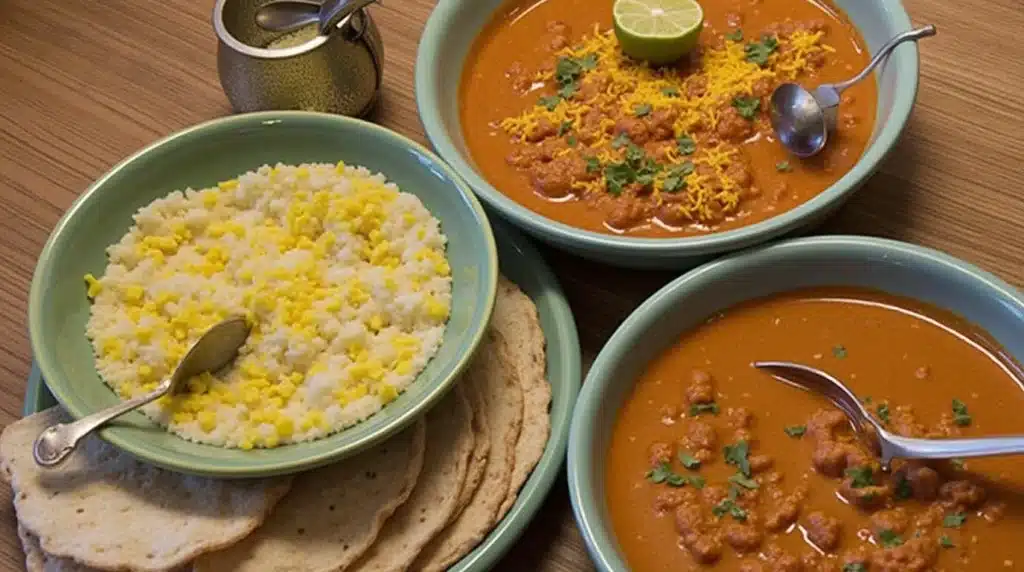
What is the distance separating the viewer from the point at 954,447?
2.00 m

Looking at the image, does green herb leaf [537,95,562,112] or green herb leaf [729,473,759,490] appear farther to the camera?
green herb leaf [537,95,562,112]

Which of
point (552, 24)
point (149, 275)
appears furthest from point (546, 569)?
point (552, 24)

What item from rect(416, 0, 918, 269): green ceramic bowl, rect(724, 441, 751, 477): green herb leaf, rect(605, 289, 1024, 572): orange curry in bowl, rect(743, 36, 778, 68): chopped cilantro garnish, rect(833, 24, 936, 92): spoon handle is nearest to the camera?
rect(605, 289, 1024, 572): orange curry in bowl

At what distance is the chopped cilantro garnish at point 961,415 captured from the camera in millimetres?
2188

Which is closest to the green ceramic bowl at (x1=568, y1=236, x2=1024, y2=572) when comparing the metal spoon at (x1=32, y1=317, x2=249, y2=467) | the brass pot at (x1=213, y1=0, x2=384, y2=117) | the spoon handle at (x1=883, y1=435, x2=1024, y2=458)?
the spoon handle at (x1=883, y1=435, x2=1024, y2=458)

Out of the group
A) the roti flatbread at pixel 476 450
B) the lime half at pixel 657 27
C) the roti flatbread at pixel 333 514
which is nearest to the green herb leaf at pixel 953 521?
the roti flatbread at pixel 476 450

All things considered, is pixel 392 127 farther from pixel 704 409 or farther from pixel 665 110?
pixel 704 409

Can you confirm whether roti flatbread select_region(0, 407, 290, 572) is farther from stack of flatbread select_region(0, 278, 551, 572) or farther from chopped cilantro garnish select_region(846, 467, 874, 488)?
chopped cilantro garnish select_region(846, 467, 874, 488)

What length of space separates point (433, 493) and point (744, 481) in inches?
24.4

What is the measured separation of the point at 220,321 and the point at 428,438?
0.52 m

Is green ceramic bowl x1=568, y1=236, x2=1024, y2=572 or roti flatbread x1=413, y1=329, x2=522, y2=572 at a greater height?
green ceramic bowl x1=568, y1=236, x2=1024, y2=572

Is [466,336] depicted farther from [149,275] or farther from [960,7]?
[960,7]

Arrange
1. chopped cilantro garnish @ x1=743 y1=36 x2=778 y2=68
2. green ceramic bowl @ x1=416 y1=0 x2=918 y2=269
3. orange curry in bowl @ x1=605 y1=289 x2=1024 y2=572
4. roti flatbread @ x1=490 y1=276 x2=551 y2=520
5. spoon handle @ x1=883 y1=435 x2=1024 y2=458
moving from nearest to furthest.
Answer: spoon handle @ x1=883 y1=435 x2=1024 y2=458 → orange curry in bowl @ x1=605 y1=289 x2=1024 y2=572 → roti flatbread @ x1=490 y1=276 x2=551 y2=520 → green ceramic bowl @ x1=416 y1=0 x2=918 y2=269 → chopped cilantro garnish @ x1=743 y1=36 x2=778 y2=68

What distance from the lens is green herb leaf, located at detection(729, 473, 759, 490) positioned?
215 centimetres
